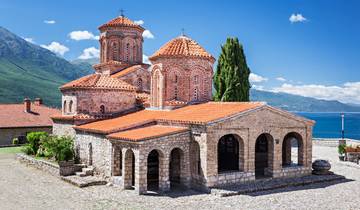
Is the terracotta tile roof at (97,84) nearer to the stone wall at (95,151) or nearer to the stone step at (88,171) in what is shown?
the stone wall at (95,151)

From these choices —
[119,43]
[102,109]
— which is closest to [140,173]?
[102,109]

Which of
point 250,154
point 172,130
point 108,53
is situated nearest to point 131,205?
point 172,130

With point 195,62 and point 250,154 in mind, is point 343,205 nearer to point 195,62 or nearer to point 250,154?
point 250,154

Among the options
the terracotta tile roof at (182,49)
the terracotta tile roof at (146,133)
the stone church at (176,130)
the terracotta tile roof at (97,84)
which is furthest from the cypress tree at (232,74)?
the terracotta tile roof at (146,133)

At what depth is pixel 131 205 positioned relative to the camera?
14.8 meters

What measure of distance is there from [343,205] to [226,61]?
20.6 meters

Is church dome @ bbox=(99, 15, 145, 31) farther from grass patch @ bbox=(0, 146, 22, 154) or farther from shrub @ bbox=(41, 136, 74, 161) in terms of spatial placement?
grass patch @ bbox=(0, 146, 22, 154)

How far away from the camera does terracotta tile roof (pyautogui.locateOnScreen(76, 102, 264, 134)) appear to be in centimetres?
1828

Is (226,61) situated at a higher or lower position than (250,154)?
higher

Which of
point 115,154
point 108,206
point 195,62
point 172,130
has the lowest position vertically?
point 108,206

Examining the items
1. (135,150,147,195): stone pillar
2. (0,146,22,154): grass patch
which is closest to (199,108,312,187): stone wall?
(135,150,147,195): stone pillar

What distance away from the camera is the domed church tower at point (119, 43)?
30188mm

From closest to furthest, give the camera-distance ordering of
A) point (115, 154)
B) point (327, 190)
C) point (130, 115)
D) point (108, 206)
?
point (108, 206)
point (327, 190)
point (115, 154)
point (130, 115)

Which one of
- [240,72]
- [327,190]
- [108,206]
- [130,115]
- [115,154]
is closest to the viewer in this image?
[108,206]
